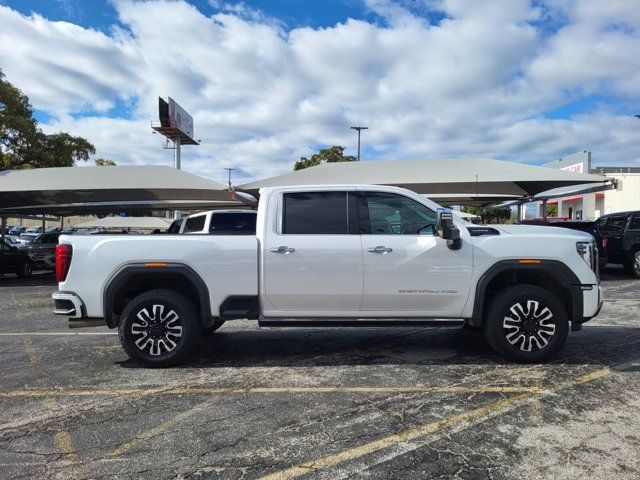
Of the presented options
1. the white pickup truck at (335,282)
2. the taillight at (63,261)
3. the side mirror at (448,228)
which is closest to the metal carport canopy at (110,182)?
the taillight at (63,261)

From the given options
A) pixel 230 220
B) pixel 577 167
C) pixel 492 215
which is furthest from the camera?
pixel 492 215

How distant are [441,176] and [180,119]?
4765 centimetres

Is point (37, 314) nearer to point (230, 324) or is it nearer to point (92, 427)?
point (230, 324)

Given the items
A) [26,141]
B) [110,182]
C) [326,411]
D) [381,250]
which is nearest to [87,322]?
[326,411]

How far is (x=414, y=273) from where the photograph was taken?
5137 mm

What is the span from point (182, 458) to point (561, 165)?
Answer: 153ft

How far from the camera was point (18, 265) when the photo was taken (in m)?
17.9

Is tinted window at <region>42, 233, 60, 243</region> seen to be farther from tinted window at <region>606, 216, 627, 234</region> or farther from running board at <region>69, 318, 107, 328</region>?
tinted window at <region>606, 216, 627, 234</region>

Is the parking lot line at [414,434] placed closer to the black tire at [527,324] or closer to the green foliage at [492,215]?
the black tire at [527,324]

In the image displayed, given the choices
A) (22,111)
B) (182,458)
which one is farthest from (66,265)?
(22,111)

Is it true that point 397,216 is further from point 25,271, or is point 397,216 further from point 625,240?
point 25,271

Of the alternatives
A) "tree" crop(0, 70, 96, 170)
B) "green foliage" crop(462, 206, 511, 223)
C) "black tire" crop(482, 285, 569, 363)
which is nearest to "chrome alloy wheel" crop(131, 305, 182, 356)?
"black tire" crop(482, 285, 569, 363)

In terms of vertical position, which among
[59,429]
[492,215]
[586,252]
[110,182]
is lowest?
[59,429]

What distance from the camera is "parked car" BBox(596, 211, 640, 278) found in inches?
542
